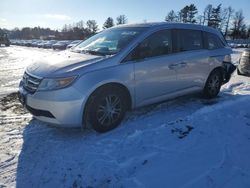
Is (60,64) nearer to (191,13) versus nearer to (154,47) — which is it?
(154,47)

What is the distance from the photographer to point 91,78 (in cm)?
404

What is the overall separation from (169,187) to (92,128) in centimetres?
179

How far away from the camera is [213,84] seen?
649 centimetres

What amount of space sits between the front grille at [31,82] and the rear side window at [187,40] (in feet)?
8.72

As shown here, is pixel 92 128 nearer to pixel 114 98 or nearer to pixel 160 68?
pixel 114 98

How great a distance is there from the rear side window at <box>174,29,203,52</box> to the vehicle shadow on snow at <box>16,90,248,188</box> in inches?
53.2

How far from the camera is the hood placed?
13.4ft

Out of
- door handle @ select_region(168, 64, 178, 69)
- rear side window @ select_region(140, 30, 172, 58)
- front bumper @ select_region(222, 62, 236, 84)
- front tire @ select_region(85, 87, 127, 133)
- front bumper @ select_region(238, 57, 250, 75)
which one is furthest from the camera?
front bumper @ select_region(238, 57, 250, 75)

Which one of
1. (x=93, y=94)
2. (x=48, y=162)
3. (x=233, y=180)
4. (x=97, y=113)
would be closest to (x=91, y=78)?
(x=93, y=94)

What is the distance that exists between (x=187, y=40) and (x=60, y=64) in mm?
2762

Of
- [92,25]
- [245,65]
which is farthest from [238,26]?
[245,65]

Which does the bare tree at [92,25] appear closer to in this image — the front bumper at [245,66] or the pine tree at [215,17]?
the pine tree at [215,17]

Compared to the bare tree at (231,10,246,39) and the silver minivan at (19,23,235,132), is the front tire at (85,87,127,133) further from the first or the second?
the bare tree at (231,10,246,39)

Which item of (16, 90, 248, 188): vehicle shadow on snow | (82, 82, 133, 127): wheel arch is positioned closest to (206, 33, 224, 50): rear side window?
(16, 90, 248, 188): vehicle shadow on snow
